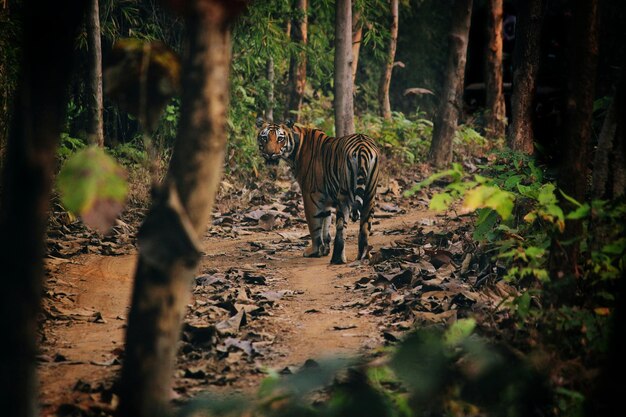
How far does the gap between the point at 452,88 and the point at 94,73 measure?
7.52m

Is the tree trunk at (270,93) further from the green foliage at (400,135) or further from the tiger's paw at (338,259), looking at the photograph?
the tiger's paw at (338,259)

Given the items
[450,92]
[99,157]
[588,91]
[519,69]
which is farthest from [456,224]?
[99,157]

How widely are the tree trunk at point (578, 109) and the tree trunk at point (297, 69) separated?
9.95m

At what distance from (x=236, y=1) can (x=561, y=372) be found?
9.20 ft

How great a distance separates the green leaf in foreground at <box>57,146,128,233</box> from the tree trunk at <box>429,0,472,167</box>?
41.0 ft

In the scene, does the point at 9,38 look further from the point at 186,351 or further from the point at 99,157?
the point at 99,157

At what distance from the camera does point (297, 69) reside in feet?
50.4

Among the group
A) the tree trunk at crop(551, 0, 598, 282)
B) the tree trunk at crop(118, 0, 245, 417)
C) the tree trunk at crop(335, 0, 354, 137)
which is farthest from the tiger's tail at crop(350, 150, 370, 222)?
the tree trunk at crop(118, 0, 245, 417)

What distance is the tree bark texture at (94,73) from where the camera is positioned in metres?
10.2

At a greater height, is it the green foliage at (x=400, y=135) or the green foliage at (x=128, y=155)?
the green foliage at (x=400, y=135)

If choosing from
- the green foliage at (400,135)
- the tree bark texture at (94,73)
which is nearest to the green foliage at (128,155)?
the tree bark texture at (94,73)

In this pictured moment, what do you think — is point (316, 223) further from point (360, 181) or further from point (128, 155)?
point (128, 155)

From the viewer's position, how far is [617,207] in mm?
4355

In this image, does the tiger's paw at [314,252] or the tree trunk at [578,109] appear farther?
the tiger's paw at [314,252]
